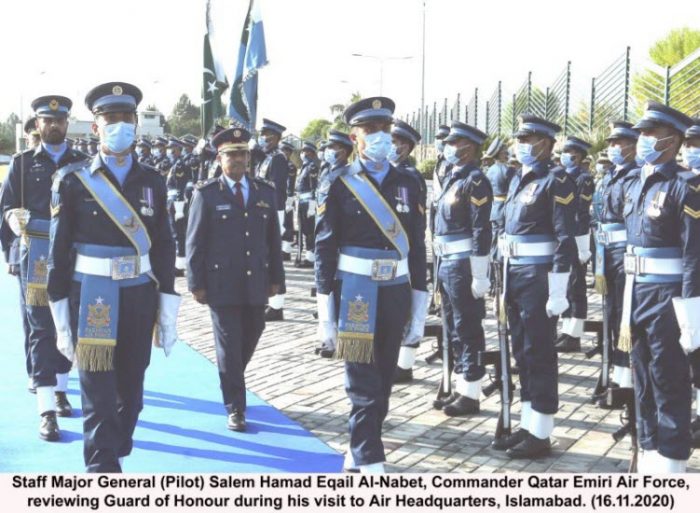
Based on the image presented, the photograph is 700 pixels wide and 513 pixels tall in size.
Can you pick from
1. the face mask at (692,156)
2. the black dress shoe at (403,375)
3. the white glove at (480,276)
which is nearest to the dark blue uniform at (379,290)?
the white glove at (480,276)

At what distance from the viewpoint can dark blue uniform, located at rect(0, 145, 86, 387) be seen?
677 centimetres

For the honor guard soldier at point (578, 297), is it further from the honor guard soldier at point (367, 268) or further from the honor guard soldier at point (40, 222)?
the honor guard soldier at point (40, 222)

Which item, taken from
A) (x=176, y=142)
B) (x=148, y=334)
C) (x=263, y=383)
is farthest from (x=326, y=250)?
(x=176, y=142)

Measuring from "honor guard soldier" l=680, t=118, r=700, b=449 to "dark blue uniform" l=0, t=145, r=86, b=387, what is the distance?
15.6 ft

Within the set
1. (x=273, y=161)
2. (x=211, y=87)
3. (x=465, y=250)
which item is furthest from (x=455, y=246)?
(x=211, y=87)

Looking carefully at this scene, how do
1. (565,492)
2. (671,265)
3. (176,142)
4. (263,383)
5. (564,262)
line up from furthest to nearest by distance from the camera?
(176,142), (263,383), (564,262), (671,265), (565,492)


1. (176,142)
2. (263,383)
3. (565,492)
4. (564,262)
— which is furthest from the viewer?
(176,142)

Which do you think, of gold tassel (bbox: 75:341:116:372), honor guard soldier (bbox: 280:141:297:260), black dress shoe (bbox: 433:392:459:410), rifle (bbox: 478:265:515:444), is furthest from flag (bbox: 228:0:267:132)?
gold tassel (bbox: 75:341:116:372)

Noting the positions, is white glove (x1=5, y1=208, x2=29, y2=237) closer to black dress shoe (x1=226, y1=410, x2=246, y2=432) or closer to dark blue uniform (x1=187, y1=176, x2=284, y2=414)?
dark blue uniform (x1=187, y1=176, x2=284, y2=414)

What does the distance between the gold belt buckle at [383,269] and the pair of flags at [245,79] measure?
11647 mm

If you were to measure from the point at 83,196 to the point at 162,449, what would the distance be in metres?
2.27

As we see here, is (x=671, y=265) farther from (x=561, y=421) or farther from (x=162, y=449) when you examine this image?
(x=162, y=449)

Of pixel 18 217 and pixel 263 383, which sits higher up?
pixel 18 217

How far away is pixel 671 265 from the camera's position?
5199mm
